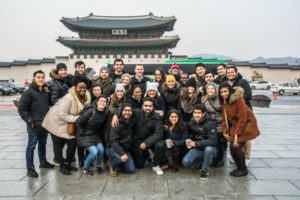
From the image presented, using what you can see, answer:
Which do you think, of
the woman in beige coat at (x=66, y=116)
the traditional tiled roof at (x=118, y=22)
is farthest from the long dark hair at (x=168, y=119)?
the traditional tiled roof at (x=118, y=22)

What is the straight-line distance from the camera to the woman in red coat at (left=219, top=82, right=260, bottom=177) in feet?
13.8

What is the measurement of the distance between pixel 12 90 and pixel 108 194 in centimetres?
2814

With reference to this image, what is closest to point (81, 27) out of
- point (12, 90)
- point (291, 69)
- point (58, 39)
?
point (58, 39)

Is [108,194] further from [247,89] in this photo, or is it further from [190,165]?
[247,89]

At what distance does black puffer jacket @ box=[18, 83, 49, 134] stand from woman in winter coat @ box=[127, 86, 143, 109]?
1380 millimetres

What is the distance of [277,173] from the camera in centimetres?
439

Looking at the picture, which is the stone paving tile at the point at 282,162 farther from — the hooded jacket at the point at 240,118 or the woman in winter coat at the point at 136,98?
the woman in winter coat at the point at 136,98

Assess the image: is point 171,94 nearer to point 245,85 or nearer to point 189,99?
point 189,99

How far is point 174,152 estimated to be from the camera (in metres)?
4.53

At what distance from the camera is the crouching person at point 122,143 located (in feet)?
14.1

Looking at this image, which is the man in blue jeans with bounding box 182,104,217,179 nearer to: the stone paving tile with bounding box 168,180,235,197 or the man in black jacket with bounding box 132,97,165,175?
the stone paving tile with bounding box 168,180,235,197

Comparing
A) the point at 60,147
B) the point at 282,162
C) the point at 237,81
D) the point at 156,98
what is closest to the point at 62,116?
the point at 60,147

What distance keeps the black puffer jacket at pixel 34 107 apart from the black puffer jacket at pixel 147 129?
1479mm

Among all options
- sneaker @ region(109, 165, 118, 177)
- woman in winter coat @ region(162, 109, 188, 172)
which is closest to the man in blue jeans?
woman in winter coat @ region(162, 109, 188, 172)
